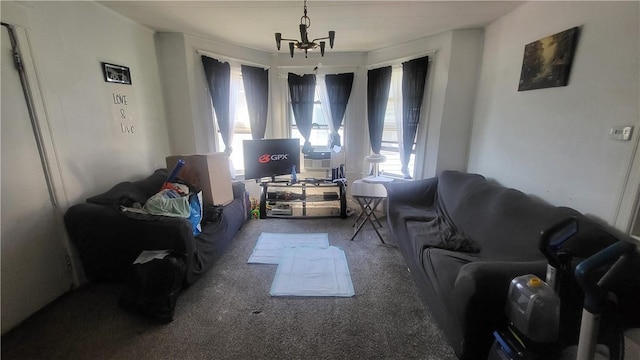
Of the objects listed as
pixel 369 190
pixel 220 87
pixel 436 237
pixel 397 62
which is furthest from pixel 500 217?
pixel 220 87

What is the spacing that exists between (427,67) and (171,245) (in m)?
3.50

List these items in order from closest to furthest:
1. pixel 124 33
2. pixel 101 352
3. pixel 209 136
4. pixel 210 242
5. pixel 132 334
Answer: pixel 101 352, pixel 132 334, pixel 210 242, pixel 124 33, pixel 209 136

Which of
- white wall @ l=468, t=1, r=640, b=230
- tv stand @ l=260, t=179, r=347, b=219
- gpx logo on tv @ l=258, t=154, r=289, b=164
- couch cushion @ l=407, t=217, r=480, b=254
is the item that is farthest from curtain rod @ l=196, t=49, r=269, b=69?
couch cushion @ l=407, t=217, r=480, b=254

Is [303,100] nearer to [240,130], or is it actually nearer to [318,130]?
[318,130]

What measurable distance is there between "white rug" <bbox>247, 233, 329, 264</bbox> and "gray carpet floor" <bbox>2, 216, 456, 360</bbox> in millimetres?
302

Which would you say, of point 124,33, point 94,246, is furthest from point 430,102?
point 94,246

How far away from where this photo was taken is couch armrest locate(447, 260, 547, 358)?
1306mm

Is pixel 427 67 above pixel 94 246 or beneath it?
above

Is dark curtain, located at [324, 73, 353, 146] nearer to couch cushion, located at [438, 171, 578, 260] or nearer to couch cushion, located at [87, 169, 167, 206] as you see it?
couch cushion, located at [438, 171, 578, 260]

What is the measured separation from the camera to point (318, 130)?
4.38 m

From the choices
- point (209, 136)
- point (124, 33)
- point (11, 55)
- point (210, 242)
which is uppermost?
point (124, 33)

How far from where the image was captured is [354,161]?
4359mm

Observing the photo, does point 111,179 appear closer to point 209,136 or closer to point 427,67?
point 209,136

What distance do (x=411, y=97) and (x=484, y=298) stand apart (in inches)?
114
